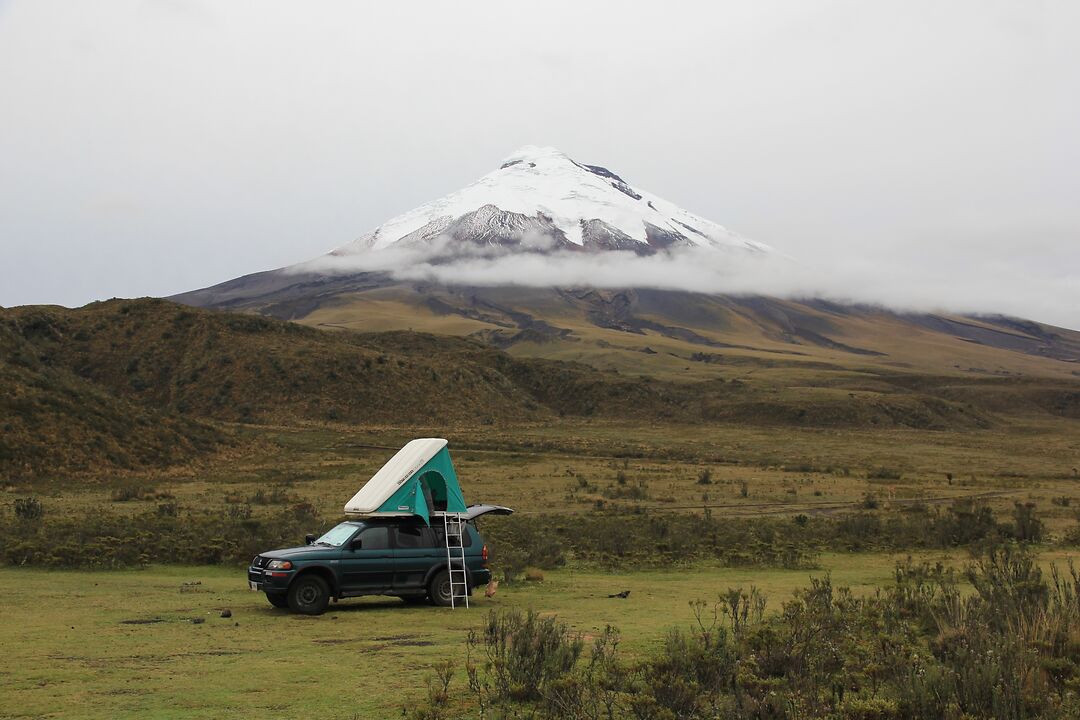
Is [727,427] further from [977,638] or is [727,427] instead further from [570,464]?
[977,638]

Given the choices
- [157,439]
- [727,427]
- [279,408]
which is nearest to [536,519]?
[157,439]

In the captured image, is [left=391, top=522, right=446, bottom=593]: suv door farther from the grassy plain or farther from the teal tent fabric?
the grassy plain

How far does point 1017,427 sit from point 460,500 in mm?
103400

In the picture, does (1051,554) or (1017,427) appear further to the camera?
(1017,427)

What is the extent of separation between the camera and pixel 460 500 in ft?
54.4

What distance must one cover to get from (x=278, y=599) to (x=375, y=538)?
1.82 meters

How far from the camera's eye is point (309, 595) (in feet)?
50.1

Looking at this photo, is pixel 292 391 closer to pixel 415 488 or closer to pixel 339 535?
pixel 339 535

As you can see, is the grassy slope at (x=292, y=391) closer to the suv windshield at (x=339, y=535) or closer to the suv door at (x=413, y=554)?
the suv windshield at (x=339, y=535)

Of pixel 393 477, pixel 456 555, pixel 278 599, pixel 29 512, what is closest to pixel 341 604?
pixel 278 599

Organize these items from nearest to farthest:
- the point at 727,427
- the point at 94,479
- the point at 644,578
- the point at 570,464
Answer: the point at 644,578 < the point at 94,479 < the point at 570,464 < the point at 727,427

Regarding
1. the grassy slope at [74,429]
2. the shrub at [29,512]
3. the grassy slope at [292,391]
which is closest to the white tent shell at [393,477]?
the shrub at [29,512]

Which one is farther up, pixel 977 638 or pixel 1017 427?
pixel 977 638

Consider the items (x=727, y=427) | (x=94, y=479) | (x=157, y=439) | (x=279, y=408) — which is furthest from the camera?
(x=727, y=427)
